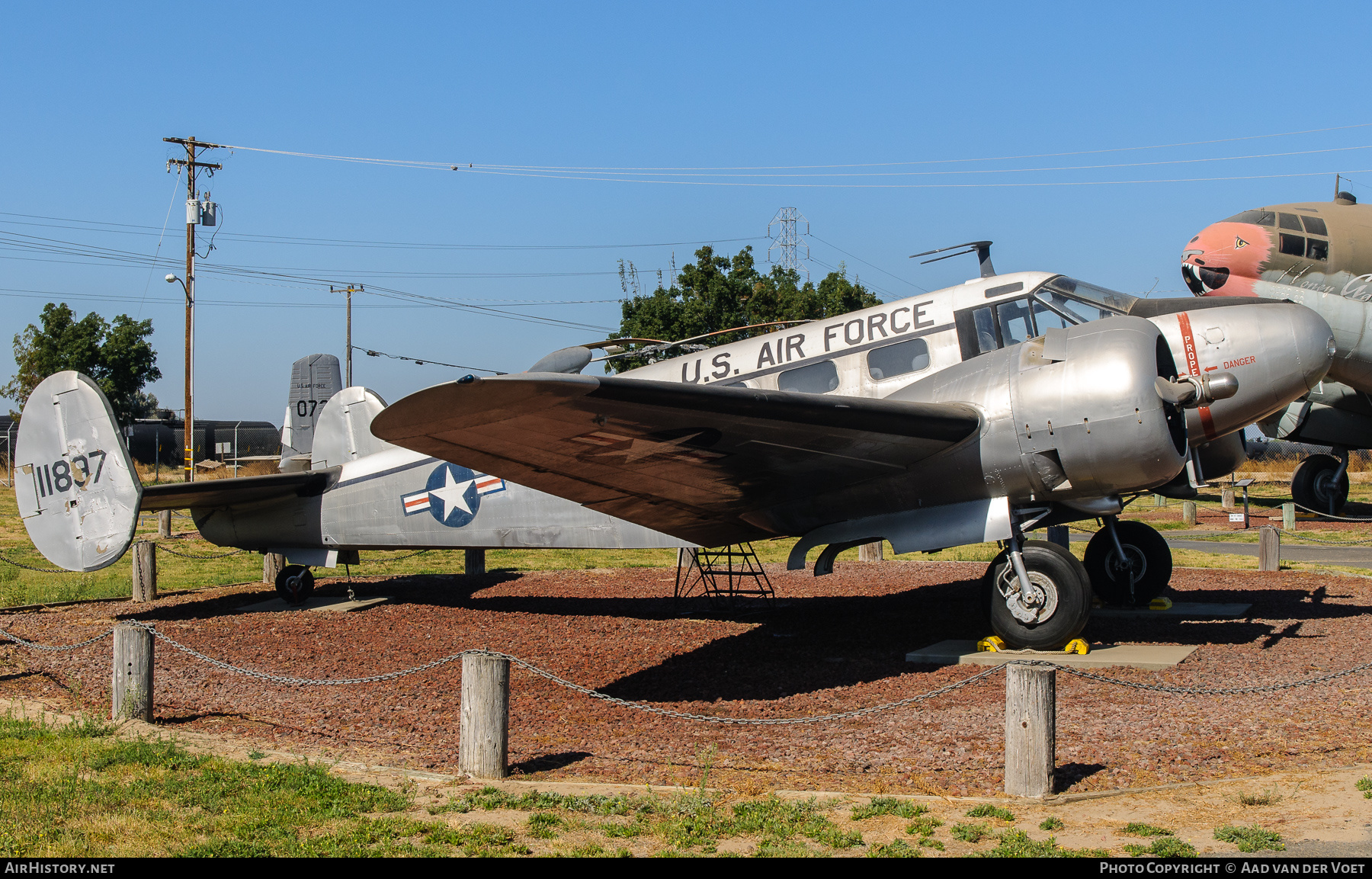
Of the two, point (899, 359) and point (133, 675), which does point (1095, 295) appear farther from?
point (133, 675)

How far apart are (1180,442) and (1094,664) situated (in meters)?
2.03

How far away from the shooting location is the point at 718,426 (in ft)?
25.6

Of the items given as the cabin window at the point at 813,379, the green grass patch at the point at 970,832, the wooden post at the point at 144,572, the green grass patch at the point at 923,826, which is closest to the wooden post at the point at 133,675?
the green grass patch at the point at 923,826

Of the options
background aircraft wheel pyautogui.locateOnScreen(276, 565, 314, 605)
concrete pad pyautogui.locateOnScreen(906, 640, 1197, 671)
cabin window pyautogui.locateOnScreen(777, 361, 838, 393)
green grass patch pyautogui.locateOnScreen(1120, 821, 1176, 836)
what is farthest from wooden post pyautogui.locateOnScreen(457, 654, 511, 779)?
background aircraft wheel pyautogui.locateOnScreen(276, 565, 314, 605)

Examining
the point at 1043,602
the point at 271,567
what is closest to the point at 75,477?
the point at 271,567

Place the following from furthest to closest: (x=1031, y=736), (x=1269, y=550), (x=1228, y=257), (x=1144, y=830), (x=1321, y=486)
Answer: (x=1321, y=486) → (x=1228, y=257) → (x=1269, y=550) → (x=1031, y=736) → (x=1144, y=830)

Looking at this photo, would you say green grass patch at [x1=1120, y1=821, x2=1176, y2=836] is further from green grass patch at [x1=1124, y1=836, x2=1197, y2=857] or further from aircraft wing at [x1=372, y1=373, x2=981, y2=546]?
aircraft wing at [x1=372, y1=373, x2=981, y2=546]

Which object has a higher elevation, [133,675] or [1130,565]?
[1130,565]

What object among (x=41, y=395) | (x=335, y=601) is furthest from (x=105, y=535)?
(x=335, y=601)

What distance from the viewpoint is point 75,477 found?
11562 mm

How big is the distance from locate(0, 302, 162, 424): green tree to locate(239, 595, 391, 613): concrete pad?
1568 inches

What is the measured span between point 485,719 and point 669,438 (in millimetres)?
2722
